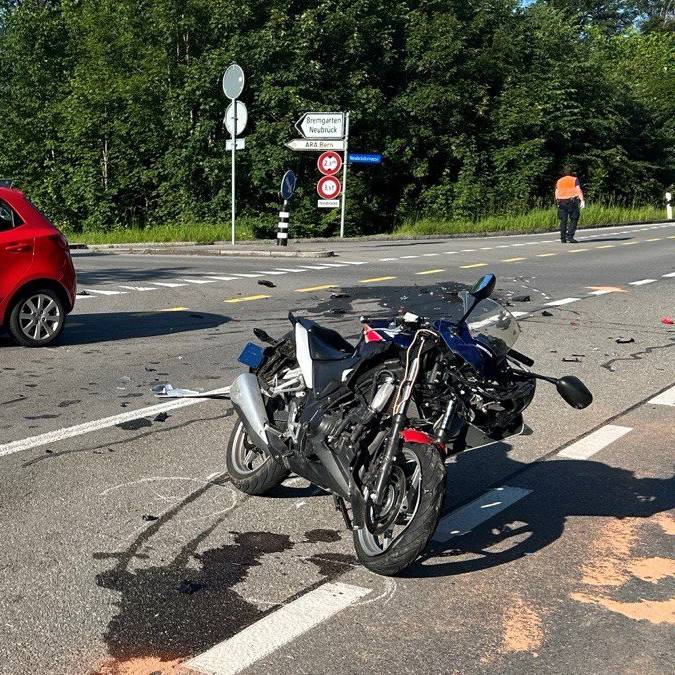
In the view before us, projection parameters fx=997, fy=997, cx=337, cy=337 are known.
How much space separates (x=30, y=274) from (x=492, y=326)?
6444mm

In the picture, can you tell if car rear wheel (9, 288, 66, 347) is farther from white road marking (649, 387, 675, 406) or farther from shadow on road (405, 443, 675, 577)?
white road marking (649, 387, 675, 406)

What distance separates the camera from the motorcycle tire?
5094 mm

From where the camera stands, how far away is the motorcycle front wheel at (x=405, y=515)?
3.95 m

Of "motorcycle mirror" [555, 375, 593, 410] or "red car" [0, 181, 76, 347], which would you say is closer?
"motorcycle mirror" [555, 375, 593, 410]

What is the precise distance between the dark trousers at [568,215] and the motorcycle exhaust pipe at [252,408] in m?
22.4

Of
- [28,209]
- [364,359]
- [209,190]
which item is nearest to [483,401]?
[364,359]

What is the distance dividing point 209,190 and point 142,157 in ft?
10.3

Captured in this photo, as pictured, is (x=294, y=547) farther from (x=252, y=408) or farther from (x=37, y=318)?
(x=37, y=318)

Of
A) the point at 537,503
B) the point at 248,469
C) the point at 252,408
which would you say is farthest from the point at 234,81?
the point at 537,503

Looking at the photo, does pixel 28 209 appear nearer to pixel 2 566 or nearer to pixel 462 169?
pixel 2 566

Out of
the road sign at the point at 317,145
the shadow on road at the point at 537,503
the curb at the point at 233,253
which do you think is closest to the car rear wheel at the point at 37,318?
the shadow on road at the point at 537,503

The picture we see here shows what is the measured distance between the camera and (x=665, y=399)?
7.67 metres

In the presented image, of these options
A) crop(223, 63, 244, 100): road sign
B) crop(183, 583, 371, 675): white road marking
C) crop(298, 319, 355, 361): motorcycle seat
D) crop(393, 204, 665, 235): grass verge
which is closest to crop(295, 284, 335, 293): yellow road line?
crop(298, 319, 355, 361): motorcycle seat

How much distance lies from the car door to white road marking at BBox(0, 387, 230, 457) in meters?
3.02
